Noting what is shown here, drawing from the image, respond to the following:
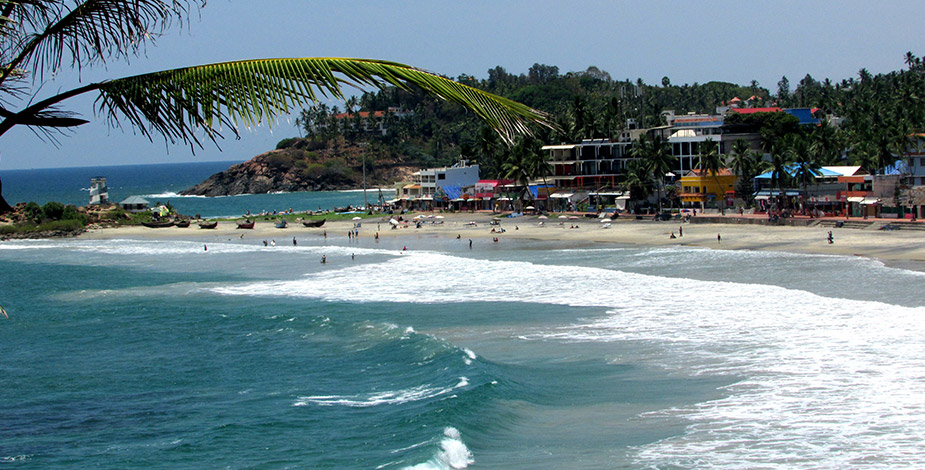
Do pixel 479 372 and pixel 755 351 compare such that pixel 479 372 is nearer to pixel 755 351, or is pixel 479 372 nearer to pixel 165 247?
pixel 755 351

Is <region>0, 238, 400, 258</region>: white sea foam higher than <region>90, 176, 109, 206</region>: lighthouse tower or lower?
lower

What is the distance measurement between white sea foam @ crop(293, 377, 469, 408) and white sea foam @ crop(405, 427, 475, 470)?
2.97 meters

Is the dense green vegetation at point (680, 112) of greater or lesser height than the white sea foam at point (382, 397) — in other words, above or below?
above

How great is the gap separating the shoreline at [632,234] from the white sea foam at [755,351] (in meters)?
12.7

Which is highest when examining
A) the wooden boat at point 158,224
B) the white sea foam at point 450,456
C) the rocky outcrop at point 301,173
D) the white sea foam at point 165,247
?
the rocky outcrop at point 301,173

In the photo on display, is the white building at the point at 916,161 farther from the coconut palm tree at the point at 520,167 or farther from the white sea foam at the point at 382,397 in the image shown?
the white sea foam at the point at 382,397

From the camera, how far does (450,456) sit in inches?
605

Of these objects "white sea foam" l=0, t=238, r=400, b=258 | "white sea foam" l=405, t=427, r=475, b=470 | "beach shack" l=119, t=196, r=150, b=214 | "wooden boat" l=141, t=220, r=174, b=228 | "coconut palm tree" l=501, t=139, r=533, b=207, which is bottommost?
"white sea foam" l=405, t=427, r=475, b=470

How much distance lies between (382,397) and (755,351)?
1024 centimetres

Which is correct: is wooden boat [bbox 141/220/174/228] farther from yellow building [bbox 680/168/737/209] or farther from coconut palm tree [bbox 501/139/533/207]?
yellow building [bbox 680/168/737/209]

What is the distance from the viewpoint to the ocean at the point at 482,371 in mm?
15859

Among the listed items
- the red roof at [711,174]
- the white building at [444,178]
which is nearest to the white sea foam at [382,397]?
the red roof at [711,174]

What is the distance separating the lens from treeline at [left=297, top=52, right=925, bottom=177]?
69125 mm

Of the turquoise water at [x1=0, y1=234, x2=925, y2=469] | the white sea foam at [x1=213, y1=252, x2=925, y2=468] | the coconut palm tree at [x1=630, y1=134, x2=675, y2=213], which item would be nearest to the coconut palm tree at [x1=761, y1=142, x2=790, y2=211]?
the coconut palm tree at [x1=630, y1=134, x2=675, y2=213]
